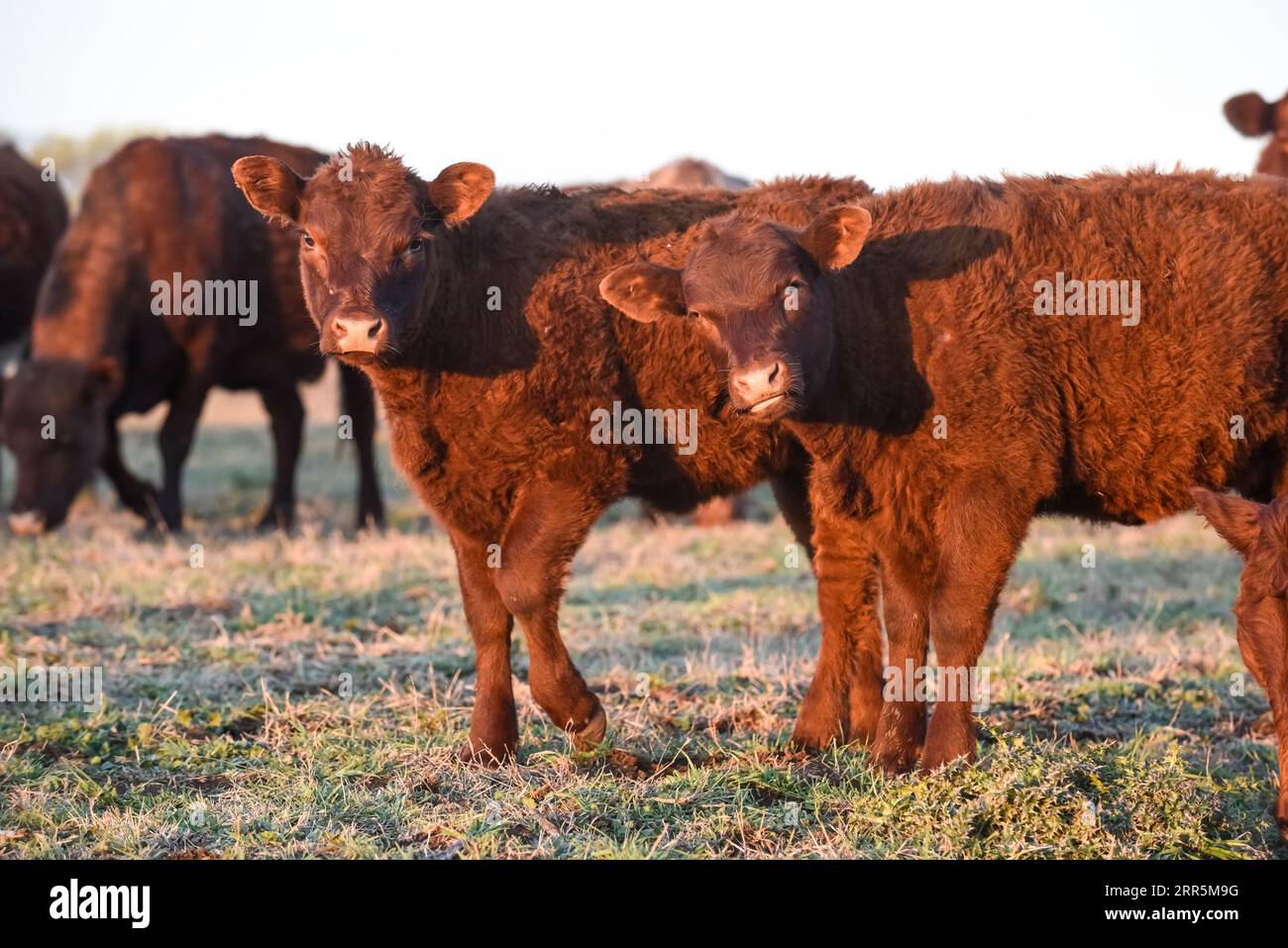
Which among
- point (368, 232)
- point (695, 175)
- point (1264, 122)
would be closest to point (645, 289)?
point (368, 232)

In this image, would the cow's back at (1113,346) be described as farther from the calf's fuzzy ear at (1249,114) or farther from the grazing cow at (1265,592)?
the calf's fuzzy ear at (1249,114)

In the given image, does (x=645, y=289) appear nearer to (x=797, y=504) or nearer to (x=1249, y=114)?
(x=797, y=504)

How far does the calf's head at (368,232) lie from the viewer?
6.04 metres

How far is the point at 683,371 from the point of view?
664 centimetres

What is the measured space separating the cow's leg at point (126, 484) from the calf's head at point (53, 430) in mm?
971

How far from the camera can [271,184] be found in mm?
6430

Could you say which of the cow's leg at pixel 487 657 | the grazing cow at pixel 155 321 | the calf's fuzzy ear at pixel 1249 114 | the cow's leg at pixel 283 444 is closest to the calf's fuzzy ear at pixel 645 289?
the cow's leg at pixel 487 657

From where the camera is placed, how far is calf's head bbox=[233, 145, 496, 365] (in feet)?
19.8

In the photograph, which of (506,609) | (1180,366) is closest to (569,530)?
(506,609)

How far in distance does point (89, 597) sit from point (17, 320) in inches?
318

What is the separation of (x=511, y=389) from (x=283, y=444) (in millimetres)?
7899

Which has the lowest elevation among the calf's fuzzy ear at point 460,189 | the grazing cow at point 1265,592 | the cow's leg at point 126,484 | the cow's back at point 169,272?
the grazing cow at point 1265,592
